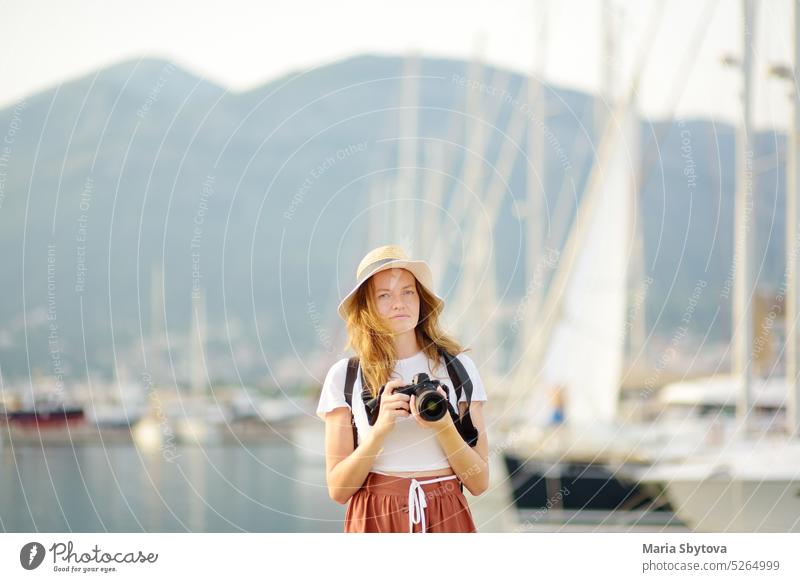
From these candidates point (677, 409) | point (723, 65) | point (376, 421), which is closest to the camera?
point (376, 421)

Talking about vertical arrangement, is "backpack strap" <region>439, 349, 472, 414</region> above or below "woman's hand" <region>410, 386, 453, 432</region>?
above

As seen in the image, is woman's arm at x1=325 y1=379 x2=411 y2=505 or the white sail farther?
the white sail

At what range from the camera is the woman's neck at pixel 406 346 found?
3.33 metres

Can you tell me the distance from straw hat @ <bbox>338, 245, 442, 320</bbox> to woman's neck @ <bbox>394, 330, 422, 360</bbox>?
0.17 meters

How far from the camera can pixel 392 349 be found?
329cm

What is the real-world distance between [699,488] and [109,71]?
18.0ft

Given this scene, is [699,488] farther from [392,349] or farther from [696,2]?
[392,349]

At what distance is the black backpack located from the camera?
3.17 meters

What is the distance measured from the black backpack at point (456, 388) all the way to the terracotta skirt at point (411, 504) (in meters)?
0.15

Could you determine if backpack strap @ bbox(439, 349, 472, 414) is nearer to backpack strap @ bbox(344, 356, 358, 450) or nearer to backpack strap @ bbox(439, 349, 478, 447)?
backpack strap @ bbox(439, 349, 478, 447)
